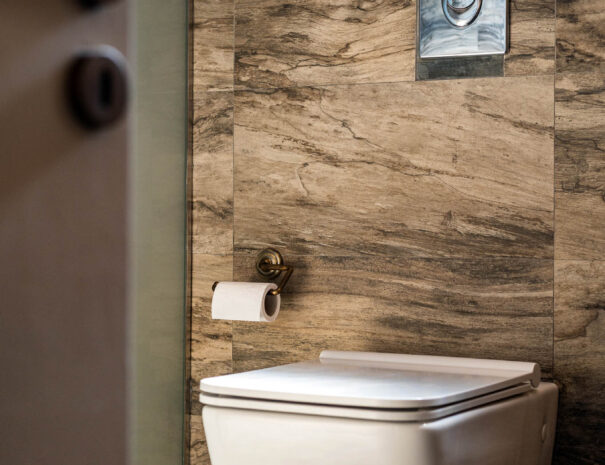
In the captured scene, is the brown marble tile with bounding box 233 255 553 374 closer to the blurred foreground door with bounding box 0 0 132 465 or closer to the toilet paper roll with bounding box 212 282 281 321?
the toilet paper roll with bounding box 212 282 281 321

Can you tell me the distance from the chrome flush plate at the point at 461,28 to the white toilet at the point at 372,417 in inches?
31.3

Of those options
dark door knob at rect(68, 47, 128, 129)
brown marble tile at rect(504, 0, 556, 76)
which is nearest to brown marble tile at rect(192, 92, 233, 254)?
brown marble tile at rect(504, 0, 556, 76)

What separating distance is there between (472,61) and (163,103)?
820 mm

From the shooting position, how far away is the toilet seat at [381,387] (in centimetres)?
130

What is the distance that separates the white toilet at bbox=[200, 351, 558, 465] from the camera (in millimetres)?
1287

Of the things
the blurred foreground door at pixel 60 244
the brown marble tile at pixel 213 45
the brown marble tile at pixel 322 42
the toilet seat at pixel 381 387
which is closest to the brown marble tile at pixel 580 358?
the toilet seat at pixel 381 387

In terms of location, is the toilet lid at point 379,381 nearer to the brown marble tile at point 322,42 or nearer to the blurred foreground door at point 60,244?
the brown marble tile at point 322,42

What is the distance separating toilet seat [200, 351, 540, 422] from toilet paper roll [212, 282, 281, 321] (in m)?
0.21

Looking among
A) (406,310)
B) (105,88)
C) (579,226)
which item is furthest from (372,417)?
(105,88)

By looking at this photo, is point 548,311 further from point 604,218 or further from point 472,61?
point 472,61

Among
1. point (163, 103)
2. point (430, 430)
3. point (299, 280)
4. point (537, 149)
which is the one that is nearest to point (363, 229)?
point (299, 280)

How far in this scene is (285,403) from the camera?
1.37m

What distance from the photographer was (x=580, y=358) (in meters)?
1.80

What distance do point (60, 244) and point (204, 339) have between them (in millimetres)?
1979
